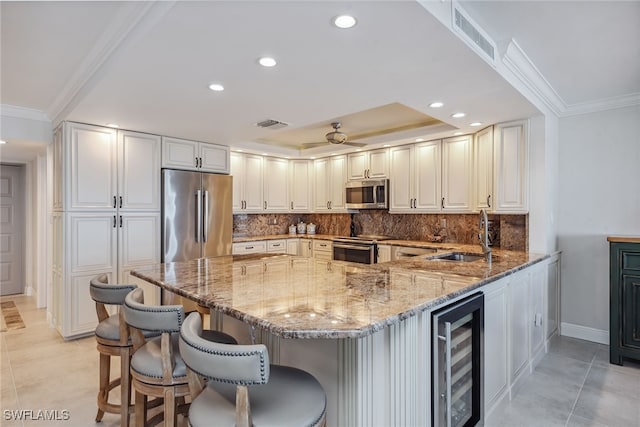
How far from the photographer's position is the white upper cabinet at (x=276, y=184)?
5.77m

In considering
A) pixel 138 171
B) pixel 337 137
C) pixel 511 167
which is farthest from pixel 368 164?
pixel 138 171

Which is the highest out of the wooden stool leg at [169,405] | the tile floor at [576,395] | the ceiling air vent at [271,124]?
the ceiling air vent at [271,124]

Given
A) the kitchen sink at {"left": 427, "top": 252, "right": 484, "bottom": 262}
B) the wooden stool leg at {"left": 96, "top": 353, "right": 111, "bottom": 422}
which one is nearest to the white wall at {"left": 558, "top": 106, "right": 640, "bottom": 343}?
the kitchen sink at {"left": 427, "top": 252, "right": 484, "bottom": 262}

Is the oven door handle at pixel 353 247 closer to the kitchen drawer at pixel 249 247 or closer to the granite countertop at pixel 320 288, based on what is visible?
the kitchen drawer at pixel 249 247

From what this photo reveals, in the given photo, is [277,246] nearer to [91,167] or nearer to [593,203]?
[91,167]

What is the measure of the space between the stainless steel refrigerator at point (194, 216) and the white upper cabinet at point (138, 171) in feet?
0.42

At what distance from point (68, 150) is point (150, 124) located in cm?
87

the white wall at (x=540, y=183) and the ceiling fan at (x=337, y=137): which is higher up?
the ceiling fan at (x=337, y=137)

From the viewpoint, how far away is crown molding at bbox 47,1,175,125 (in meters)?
1.79

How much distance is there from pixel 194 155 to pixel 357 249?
259cm

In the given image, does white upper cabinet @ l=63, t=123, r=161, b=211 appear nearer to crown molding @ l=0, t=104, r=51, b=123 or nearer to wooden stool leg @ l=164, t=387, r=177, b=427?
crown molding @ l=0, t=104, r=51, b=123

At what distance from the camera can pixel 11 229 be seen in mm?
5746

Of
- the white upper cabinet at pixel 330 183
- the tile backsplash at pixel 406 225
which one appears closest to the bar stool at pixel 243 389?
the tile backsplash at pixel 406 225

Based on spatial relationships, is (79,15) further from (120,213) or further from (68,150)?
(120,213)
